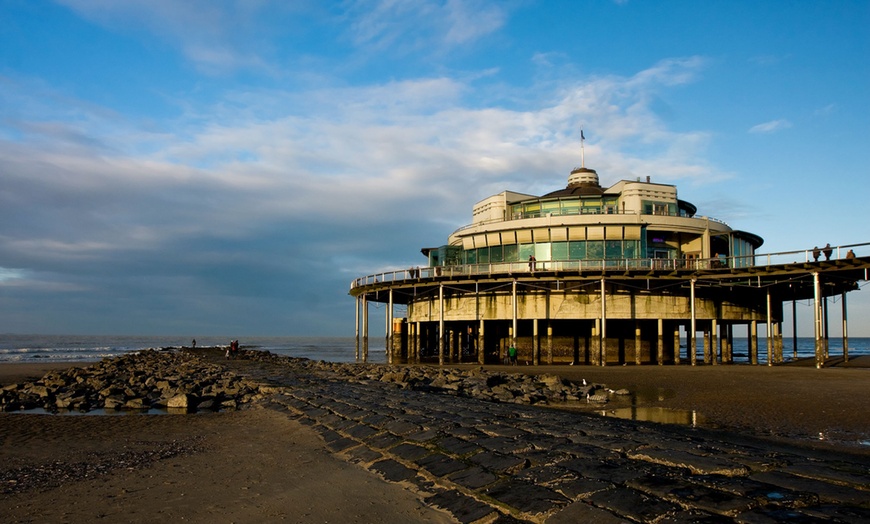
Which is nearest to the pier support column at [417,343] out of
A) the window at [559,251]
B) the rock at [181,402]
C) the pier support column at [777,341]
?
the window at [559,251]

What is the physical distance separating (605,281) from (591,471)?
29.7m

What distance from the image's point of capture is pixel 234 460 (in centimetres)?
983

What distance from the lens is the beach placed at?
695 cm

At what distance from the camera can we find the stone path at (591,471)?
559 centimetres

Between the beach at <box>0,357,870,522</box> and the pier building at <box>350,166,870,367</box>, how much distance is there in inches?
643

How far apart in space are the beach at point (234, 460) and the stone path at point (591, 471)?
46 cm

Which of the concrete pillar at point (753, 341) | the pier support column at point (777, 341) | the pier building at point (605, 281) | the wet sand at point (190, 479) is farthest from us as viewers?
the pier support column at point (777, 341)

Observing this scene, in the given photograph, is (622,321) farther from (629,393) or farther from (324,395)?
(324,395)

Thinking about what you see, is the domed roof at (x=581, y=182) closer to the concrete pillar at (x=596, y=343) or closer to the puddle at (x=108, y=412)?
the concrete pillar at (x=596, y=343)

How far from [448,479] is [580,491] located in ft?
6.23

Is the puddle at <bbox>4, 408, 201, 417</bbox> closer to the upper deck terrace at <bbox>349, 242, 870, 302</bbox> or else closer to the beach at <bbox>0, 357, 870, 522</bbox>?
the beach at <bbox>0, 357, 870, 522</bbox>

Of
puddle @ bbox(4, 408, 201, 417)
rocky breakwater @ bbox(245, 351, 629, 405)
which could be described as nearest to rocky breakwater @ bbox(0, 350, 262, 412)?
puddle @ bbox(4, 408, 201, 417)

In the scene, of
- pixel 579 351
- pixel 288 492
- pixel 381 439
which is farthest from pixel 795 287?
pixel 288 492

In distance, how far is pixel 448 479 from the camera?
25.1 feet
